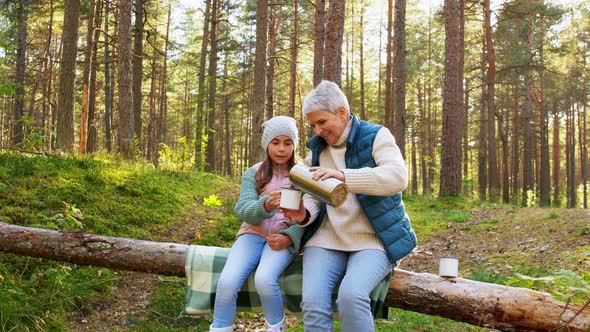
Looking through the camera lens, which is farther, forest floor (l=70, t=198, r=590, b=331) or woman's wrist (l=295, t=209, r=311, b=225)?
forest floor (l=70, t=198, r=590, b=331)

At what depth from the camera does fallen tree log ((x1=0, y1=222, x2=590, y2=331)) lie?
2918 mm

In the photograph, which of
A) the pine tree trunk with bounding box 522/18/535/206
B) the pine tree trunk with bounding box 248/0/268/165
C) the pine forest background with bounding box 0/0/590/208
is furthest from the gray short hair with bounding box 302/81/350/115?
the pine tree trunk with bounding box 522/18/535/206

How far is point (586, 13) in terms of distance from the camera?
2709 centimetres

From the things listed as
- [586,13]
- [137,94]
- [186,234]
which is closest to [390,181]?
[186,234]

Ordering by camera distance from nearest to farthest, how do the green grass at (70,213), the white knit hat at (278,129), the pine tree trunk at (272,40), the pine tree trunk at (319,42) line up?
the white knit hat at (278,129), the green grass at (70,213), the pine tree trunk at (319,42), the pine tree trunk at (272,40)

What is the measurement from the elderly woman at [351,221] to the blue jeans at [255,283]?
0.23m

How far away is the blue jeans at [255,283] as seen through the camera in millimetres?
3109

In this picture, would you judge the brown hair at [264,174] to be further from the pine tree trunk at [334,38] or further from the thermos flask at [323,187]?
the pine tree trunk at [334,38]

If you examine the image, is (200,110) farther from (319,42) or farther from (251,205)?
(251,205)

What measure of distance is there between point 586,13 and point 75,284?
103ft

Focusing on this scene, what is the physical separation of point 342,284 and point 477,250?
4789 millimetres

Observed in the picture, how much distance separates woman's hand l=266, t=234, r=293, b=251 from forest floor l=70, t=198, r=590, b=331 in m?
1.15

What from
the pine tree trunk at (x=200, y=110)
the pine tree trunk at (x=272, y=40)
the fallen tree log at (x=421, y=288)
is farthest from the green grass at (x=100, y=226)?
the pine tree trunk at (x=272, y=40)

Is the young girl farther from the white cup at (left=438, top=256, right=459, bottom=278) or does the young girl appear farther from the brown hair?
the white cup at (left=438, top=256, right=459, bottom=278)
